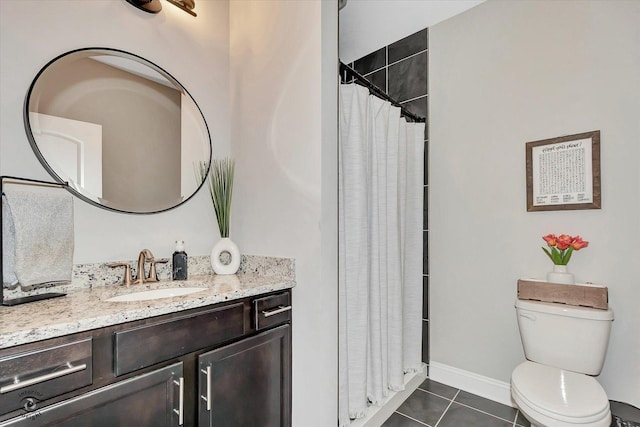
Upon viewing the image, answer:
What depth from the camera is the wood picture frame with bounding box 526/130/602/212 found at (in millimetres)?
1747

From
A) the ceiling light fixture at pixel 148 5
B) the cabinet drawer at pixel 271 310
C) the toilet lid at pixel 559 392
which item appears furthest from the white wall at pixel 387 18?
the toilet lid at pixel 559 392

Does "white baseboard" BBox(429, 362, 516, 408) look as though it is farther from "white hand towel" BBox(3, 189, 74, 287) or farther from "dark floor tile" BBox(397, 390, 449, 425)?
"white hand towel" BBox(3, 189, 74, 287)

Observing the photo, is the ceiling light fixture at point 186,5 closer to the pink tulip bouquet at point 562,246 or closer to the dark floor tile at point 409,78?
the dark floor tile at point 409,78

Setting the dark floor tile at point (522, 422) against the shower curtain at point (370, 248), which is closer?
the shower curtain at point (370, 248)

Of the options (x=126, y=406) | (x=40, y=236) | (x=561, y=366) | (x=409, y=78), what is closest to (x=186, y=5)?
(x=40, y=236)

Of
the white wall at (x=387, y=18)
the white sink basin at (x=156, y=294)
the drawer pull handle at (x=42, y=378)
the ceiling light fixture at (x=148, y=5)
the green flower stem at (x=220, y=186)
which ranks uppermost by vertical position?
the white wall at (x=387, y=18)

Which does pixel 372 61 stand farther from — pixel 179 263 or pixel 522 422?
pixel 522 422

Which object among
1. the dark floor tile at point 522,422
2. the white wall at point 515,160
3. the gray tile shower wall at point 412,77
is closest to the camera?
the white wall at point 515,160

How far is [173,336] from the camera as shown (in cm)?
112

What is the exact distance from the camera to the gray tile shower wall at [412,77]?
2424 mm

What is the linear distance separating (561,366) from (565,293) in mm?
378

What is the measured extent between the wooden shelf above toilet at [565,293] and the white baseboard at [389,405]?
91 cm

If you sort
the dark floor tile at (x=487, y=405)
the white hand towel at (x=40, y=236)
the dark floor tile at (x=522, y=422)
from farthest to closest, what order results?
the dark floor tile at (x=487, y=405)
the dark floor tile at (x=522, y=422)
the white hand towel at (x=40, y=236)

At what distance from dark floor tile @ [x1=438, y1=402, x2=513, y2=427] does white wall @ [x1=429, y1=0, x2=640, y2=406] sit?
299 mm
